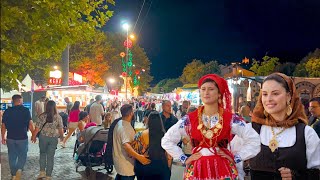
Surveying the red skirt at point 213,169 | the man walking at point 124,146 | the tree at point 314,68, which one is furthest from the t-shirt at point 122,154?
the tree at point 314,68

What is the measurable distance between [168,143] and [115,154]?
2.88 metres

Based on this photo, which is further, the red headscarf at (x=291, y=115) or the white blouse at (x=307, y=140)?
the red headscarf at (x=291, y=115)

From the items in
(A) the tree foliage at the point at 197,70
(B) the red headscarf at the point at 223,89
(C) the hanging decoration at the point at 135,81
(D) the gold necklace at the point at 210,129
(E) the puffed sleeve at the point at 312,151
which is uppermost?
(A) the tree foliage at the point at 197,70

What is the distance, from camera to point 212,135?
413 cm

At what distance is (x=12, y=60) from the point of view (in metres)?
4.96

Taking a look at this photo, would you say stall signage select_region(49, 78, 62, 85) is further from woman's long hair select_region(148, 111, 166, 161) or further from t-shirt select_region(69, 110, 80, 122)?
woman's long hair select_region(148, 111, 166, 161)

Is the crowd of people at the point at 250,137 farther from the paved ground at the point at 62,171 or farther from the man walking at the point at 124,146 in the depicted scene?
the paved ground at the point at 62,171

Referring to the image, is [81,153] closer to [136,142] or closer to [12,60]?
[136,142]

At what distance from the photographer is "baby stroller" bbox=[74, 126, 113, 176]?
33.6ft

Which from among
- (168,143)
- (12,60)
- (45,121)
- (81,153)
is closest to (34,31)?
(12,60)

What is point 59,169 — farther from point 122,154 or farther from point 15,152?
point 122,154

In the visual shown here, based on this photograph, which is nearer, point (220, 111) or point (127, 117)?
point (220, 111)

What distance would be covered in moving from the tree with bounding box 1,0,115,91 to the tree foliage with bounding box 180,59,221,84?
89.2 m

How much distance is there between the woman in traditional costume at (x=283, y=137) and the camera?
3408mm
